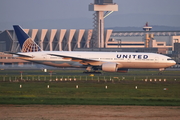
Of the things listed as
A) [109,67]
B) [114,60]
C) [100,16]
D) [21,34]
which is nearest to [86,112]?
[109,67]

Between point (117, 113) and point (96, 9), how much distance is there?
132 m

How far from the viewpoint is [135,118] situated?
22.8 meters

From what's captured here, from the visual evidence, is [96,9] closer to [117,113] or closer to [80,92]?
[80,92]

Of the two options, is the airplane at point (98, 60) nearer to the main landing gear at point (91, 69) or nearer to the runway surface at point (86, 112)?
the main landing gear at point (91, 69)

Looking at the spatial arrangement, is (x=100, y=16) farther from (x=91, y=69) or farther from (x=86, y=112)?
(x=86, y=112)

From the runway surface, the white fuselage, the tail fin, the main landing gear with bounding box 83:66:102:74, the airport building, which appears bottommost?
the runway surface

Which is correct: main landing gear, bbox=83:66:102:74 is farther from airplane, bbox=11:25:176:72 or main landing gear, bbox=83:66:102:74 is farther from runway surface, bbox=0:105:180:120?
runway surface, bbox=0:105:180:120

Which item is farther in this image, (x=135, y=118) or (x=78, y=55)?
(x=78, y=55)

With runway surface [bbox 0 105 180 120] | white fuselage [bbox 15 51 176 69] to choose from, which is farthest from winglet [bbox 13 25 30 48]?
runway surface [bbox 0 105 180 120]

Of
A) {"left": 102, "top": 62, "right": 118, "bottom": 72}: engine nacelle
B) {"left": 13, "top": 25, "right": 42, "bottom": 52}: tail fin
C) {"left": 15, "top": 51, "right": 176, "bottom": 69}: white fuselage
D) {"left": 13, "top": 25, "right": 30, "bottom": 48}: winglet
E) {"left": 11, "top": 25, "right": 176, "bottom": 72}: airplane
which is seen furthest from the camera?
{"left": 13, "top": 25, "right": 30, "bottom": 48}: winglet

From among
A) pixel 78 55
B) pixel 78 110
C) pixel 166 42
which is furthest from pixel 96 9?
pixel 78 110

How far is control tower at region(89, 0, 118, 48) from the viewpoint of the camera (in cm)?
15399

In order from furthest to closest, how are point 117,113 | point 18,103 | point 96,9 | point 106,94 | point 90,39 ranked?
point 90,39
point 96,9
point 106,94
point 18,103
point 117,113

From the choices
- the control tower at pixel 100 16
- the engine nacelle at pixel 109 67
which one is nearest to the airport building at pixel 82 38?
the control tower at pixel 100 16
